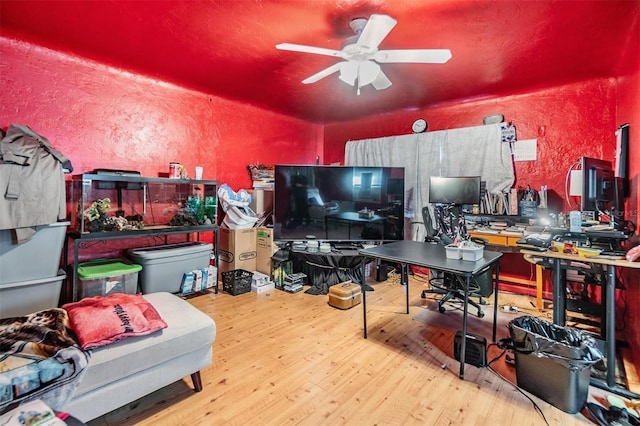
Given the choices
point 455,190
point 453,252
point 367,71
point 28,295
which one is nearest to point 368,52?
point 367,71

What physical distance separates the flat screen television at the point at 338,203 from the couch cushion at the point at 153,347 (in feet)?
6.67

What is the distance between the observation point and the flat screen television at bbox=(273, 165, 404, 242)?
3.80 m

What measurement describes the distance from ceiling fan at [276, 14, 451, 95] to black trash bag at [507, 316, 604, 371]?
193 cm

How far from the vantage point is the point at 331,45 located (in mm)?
2580

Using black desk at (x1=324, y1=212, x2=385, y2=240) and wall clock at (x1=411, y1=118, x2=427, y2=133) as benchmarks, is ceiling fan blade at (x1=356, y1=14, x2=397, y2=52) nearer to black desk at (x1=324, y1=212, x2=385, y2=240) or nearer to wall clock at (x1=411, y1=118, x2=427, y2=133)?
black desk at (x1=324, y1=212, x2=385, y2=240)

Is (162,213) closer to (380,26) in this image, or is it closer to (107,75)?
(107,75)

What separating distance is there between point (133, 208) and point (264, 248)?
5.08 feet

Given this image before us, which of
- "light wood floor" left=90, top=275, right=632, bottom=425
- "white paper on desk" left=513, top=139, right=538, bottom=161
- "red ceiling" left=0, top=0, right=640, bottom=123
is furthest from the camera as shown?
"white paper on desk" left=513, top=139, right=538, bottom=161

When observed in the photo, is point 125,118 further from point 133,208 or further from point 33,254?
point 33,254

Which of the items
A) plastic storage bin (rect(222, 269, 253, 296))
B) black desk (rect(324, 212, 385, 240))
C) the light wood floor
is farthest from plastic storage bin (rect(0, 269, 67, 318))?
black desk (rect(324, 212, 385, 240))

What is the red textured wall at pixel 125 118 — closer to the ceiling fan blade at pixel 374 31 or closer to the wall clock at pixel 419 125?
the wall clock at pixel 419 125

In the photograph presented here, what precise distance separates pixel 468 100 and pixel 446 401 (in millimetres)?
3590

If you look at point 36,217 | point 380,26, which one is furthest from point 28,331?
point 380,26

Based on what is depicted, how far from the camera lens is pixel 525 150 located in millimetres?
3643
